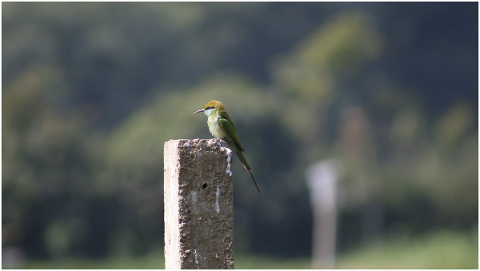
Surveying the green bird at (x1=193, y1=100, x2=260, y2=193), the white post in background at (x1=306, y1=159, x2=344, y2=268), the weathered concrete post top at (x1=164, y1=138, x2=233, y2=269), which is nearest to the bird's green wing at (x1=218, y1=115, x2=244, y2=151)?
the green bird at (x1=193, y1=100, x2=260, y2=193)

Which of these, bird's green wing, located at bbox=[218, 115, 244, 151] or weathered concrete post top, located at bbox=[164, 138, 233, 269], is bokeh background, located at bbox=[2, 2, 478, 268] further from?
weathered concrete post top, located at bbox=[164, 138, 233, 269]

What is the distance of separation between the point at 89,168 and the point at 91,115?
1777cm

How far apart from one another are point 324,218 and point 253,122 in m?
4.97

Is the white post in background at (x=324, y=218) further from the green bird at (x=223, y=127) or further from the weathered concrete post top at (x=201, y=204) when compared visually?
the weathered concrete post top at (x=201, y=204)

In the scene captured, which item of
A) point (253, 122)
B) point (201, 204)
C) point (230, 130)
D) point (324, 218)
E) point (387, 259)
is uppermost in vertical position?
point (253, 122)

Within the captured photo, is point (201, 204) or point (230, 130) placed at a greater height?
point (230, 130)

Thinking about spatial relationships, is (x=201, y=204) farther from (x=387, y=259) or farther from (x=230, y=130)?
(x=387, y=259)

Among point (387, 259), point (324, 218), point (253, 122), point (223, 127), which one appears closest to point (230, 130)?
point (223, 127)

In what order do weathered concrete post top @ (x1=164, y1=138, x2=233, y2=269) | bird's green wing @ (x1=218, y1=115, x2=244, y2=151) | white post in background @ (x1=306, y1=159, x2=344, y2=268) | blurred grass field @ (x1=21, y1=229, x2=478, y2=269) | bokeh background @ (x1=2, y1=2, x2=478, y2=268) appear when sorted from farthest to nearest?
bokeh background @ (x1=2, y1=2, x2=478, y2=268), white post in background @ (x1=306, y1=159, x2=344, y2=268), blurred grass field @ (x1=21, y1=229, x2=478, y2=269), bird's green wing @ (x1=218, y1=115, x2=244, y2=151), weathered concrete post top @ (x1=164, y1=138, x2=233, y2=269)

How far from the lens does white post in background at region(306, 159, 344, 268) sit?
2858 centimetres

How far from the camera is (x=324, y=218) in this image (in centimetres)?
3378

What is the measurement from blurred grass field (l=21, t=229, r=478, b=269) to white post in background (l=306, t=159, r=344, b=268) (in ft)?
1.79

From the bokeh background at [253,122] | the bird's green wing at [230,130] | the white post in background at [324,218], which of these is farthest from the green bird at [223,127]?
the white post in background at [324,218]

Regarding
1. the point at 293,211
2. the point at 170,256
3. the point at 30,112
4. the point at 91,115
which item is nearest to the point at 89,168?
the point at 30,112
